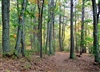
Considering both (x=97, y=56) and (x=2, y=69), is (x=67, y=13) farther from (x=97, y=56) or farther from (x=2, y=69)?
(x=2, y=69)

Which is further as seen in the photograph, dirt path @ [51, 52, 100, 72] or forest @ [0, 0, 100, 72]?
dirt path @ [51, 52, 100, 72]

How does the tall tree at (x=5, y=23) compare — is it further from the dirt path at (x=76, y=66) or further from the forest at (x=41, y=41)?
the dirt path at (x=76, y=66)

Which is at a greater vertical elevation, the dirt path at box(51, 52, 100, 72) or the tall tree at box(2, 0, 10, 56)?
the tall tree at box(2, 0, 10, 56)

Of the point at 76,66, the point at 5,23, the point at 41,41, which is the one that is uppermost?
the point at 5,23

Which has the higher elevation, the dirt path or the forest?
the forest

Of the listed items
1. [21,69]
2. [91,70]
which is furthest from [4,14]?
[91,70]

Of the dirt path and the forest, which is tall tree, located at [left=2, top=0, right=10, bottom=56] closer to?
the forest

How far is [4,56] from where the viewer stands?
9.45 m

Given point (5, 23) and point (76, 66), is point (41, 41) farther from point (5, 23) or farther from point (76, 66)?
point (5, 23)

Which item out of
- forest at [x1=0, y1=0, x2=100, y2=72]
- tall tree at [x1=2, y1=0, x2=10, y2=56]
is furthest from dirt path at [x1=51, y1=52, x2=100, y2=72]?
tall tree at [x1=2, y1=0, x2=10, y2=56]

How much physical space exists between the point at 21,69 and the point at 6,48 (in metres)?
1.97

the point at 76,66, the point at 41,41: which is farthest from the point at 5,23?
the point at 41,41

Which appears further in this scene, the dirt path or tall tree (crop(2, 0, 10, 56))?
the dirt path

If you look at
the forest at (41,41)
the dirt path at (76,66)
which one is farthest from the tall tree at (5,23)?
the dirt path at (76,66)
